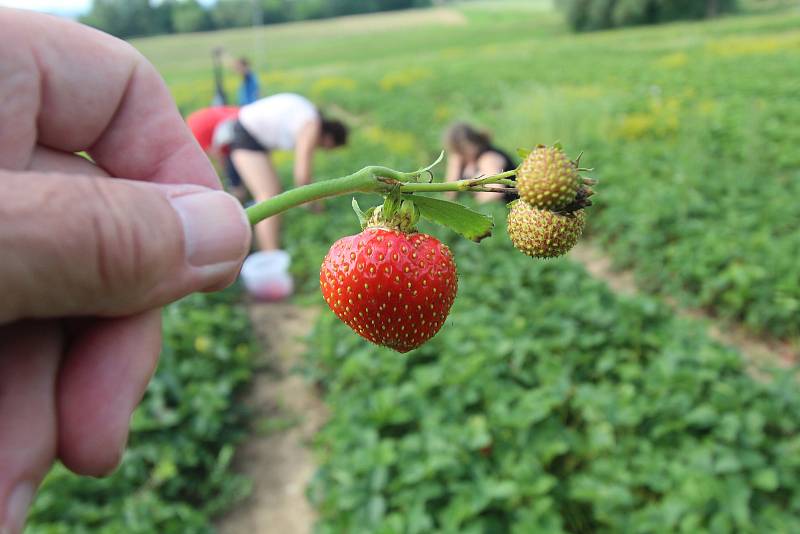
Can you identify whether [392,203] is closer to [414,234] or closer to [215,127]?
[414,234]

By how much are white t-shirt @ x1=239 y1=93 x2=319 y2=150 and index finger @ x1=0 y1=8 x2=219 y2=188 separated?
12.7ft

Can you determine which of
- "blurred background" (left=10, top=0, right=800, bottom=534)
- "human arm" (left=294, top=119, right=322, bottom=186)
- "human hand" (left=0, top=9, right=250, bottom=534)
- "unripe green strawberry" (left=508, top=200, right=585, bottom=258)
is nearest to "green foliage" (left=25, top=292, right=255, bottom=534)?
"blurred background" (left=10, top=0, right=800, bottom=534)

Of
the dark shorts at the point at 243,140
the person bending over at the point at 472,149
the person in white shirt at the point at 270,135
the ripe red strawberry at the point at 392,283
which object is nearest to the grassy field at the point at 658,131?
the person bending over at the point at 472,149

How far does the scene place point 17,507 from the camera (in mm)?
838

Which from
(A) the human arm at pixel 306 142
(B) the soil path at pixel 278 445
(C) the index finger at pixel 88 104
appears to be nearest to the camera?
Result: (C) the index finger at pixel 88 104

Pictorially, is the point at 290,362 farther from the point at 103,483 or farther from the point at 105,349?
the point at 105,349

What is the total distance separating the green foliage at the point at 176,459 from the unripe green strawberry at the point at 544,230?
2645 mm

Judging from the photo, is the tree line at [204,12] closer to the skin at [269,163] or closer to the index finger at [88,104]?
the skin at [269,163]

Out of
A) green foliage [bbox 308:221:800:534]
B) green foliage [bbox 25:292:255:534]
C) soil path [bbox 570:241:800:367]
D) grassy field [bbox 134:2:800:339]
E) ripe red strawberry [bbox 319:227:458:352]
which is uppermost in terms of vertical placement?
ripe red strawberry [bbox 319:227:458:352]

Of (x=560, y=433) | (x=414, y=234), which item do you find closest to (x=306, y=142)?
(x=560, y=433)

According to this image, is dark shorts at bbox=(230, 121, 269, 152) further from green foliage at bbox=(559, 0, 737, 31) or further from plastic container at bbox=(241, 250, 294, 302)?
green foliage at bbox=(559, 0, 737, 31)

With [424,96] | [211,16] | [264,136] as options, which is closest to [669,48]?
[424,96]

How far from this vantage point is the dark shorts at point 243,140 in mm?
5062

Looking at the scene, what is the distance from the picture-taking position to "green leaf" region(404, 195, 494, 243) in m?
0.86
